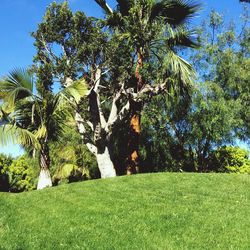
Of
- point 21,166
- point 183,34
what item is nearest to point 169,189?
point 183,34

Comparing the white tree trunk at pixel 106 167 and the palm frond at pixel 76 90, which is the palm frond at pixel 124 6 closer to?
the palm frond at pixel 76 90

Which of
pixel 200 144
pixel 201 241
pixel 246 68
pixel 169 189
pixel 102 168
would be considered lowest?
pixel 201 241

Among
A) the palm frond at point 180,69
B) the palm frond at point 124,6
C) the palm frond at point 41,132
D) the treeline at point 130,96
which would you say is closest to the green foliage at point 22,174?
the treeline at point 130,96

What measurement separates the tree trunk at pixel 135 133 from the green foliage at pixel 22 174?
913 cm

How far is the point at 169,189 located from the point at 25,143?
5.56 metres

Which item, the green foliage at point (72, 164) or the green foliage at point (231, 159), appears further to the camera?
the green foliage at point (231, 159)

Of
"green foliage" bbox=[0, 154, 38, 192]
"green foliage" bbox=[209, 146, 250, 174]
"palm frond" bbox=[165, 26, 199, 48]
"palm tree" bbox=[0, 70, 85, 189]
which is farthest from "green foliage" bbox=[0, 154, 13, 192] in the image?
"palm frond" bbox=[165, 26, 199, 48]

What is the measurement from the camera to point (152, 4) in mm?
17062

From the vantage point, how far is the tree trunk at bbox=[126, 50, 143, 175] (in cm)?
1777

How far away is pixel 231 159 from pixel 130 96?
26.6ft

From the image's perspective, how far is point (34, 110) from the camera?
1605 cm

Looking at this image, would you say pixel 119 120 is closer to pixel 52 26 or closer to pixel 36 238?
pixel 52 26

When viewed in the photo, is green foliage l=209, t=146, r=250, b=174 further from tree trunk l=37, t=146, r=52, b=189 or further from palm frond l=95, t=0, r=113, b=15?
tree trunk l=37, t=146, r=52, b=189

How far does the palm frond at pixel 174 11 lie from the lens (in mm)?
17439
